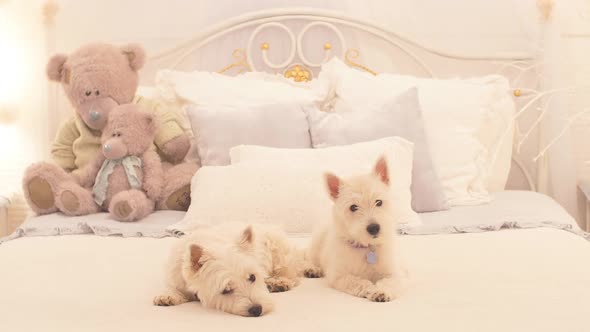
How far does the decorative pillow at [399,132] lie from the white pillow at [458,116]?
7 centimetres

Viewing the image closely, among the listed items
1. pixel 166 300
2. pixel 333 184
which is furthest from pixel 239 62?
pixel 166 300

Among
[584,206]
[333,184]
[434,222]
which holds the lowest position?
[584,206]

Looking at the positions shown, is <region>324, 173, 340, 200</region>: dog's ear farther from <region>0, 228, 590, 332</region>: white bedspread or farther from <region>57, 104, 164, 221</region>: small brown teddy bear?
<region>57, 104, 164, 221</region>: small brown teddy bear

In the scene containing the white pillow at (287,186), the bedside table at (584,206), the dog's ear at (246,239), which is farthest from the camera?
the bedside table at (584,206)

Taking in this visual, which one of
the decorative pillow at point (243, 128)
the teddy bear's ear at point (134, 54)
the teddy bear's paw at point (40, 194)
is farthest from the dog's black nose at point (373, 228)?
the teddy bear's ear at point (134, 54)

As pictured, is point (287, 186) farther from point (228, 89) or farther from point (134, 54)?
point (134, 54)

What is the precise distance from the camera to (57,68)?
266cm

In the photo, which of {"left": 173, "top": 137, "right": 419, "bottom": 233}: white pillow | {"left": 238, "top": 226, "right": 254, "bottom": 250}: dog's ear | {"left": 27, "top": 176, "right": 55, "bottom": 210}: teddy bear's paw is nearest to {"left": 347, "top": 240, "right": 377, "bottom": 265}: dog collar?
{"left": 238, "top": 226, "right": 254, "bottom": 250}: dog's ear

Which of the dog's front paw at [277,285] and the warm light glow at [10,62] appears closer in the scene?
the dog's front paw at [277,285]

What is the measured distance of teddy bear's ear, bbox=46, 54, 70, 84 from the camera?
264 centimetres

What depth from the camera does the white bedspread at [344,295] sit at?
1.29 m

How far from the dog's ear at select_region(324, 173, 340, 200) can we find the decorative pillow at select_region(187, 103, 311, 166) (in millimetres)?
954

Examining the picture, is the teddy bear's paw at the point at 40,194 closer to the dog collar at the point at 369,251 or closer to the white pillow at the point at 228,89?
the white pillow at the point at 228,89

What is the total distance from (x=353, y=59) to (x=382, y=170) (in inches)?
63.8
